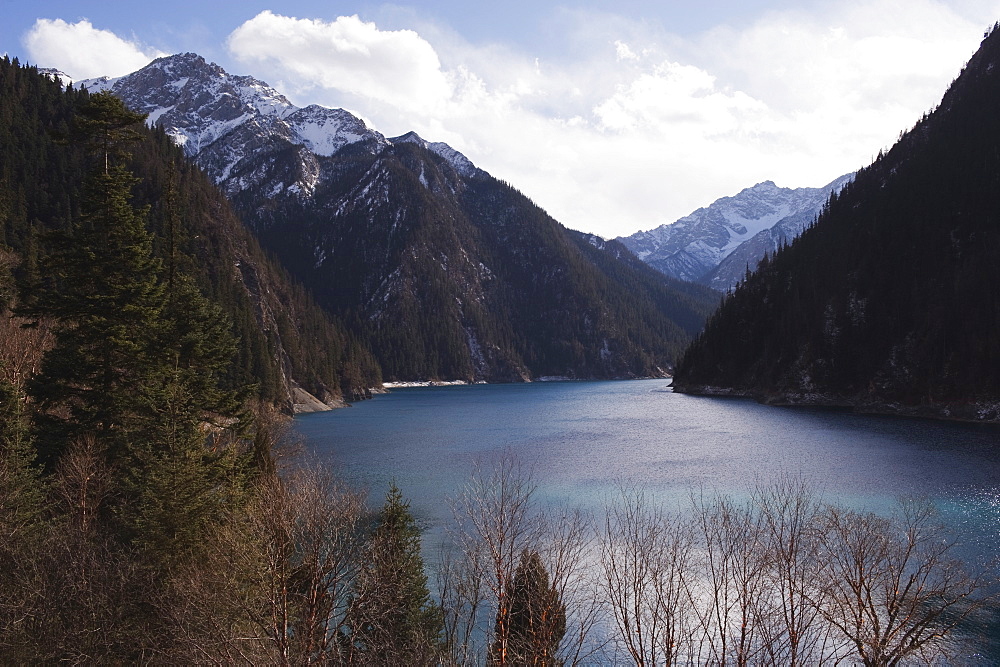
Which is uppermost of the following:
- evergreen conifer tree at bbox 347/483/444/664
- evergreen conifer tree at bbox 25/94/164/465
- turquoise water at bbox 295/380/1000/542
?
evergreen conifer tree at bbox 25/94/164/465

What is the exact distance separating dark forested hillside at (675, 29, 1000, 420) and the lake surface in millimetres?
11470

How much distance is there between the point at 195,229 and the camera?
137 m

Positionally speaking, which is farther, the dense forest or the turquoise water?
the turquoise water

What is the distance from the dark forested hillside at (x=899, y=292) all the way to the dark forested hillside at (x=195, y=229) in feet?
332

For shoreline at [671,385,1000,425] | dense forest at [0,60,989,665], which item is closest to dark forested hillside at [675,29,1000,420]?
shoreline at [671,385,1000,425]

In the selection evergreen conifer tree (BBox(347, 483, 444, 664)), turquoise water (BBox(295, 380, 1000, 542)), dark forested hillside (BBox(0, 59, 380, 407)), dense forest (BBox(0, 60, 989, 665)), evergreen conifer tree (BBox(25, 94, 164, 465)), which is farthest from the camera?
dark forested hillside (BBox(0, 59, 380, 407))

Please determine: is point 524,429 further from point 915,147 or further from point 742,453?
point 915,147

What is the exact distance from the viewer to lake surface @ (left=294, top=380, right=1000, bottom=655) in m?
42.7

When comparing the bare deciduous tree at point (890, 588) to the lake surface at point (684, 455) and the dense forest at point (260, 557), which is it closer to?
the dense forest at point (260, 557)

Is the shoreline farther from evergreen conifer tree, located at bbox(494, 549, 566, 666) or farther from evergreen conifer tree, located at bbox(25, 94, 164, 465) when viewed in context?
evergreen conifer tree, located at bbox(25, 94, 164, 465)

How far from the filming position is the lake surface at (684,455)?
42.7m

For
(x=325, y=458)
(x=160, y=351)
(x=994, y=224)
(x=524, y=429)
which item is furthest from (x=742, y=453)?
(x=994, y=224)

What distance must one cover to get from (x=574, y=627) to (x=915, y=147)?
16740 centimetres

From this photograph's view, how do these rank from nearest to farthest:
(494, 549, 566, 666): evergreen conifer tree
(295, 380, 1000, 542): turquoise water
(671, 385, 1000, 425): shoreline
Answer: (494, 549, 566, 666): evergreen conifer tree, (295, 380, 1000, 542): turquoise water, (671, 385, 1000, 425): shoreline
